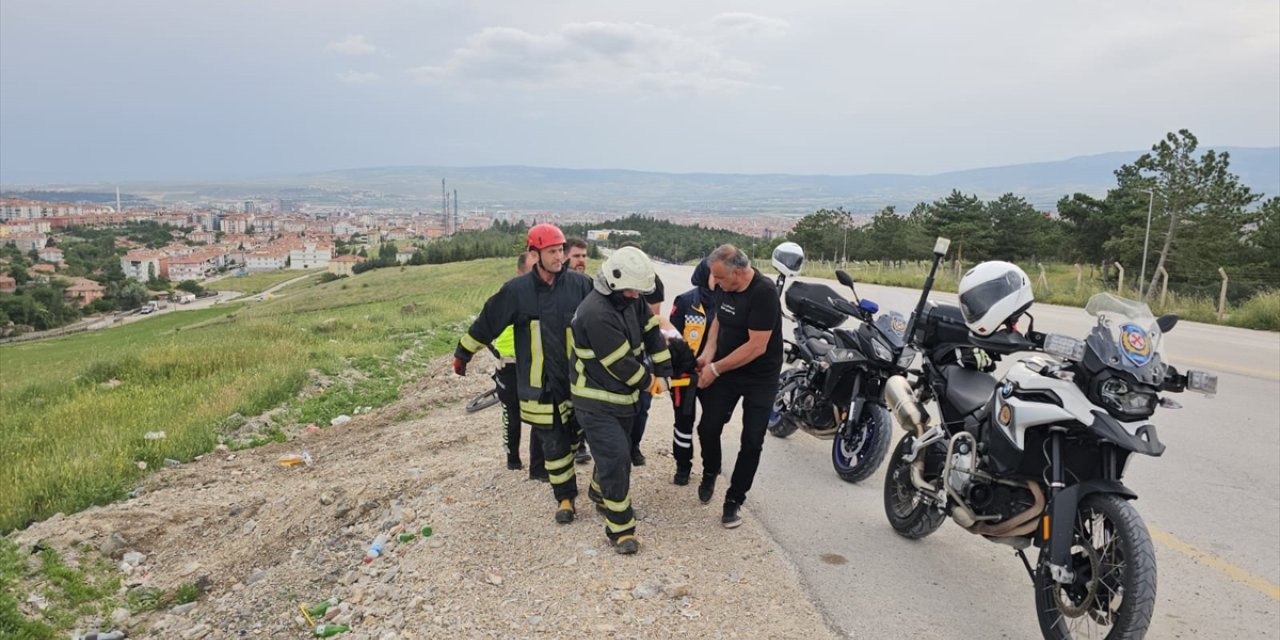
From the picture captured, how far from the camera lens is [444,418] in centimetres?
905

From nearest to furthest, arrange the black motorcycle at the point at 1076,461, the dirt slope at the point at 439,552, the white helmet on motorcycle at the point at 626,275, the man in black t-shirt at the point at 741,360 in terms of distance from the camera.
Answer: the black motorcycle at the point at 1076,461 < the dirt slope at the point at 439,552 < the white helmet on motorcycle at the point at 626,275 < the man in black t-shirt at the point at 741,360

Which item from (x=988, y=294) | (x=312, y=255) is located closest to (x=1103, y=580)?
(x=988, y=294)

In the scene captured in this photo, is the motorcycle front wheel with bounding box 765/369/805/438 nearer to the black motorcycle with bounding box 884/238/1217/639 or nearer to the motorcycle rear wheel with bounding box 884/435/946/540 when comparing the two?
the motorcycle rear wheel with bounding box 884/435/946/540

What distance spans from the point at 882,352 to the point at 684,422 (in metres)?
1.56

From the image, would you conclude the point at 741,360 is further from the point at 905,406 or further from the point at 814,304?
the point at 814,304

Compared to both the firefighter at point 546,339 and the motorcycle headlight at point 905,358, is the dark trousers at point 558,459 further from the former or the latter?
the motorcycle headlight at point 905,358

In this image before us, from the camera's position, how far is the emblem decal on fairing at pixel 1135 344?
321cm

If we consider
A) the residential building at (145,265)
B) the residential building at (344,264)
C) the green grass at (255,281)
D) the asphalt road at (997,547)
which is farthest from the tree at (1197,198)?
the residential building at (145,265)

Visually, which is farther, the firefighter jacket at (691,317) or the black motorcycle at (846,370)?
the firefighter jacket at (691,317)

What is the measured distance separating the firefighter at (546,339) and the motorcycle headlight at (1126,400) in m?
3.13

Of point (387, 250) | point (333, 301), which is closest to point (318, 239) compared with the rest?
point (387, 250)

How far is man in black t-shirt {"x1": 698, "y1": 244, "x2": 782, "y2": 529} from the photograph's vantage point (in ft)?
15.6

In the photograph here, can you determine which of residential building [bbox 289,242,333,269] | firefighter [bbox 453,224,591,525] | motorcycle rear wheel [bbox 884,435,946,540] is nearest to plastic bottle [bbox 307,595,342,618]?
firefighter [bbox 453,224,591,525]

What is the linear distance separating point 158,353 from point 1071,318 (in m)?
18.0
